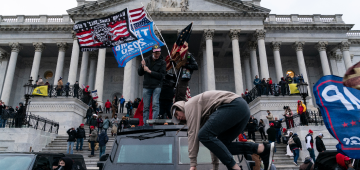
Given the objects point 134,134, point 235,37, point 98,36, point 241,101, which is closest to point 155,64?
point 134,134

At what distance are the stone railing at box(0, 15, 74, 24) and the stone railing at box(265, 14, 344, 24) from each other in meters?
26.4

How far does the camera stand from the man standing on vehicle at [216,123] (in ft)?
8.27

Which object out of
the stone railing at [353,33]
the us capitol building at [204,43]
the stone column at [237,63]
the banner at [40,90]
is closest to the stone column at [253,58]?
the us capitol building at [204,43]

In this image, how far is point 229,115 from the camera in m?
2.64

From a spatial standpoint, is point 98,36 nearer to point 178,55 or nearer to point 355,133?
point 178,55

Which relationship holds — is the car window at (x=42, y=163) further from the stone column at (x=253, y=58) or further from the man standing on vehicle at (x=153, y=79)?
the stone column at (x=253, y=58)

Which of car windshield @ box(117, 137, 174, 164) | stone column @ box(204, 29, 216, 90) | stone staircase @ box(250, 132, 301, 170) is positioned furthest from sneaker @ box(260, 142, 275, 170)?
stone column @ box(204, 29, 216, 90)

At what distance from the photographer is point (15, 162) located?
5637 millimetres

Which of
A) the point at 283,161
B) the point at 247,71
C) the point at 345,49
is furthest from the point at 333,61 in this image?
the point at 283,161

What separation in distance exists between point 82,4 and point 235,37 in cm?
1856

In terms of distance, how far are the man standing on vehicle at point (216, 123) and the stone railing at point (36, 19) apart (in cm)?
3381

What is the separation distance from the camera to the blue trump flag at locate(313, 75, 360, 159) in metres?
3.41

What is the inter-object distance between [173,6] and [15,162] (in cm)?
2558

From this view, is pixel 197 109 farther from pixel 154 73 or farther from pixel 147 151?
pixel 154 73
